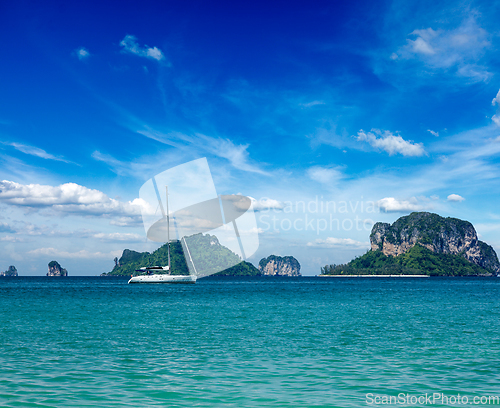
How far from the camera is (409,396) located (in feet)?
57.6

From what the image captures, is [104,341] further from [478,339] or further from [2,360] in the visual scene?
[478,339]

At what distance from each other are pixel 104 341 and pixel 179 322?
1402 centimetres

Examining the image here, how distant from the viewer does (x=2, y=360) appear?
78.7 ft

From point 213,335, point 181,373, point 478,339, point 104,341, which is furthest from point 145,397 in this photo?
point 478,339

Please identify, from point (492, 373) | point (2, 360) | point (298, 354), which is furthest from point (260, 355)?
point (2, 360)

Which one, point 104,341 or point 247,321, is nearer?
point 104,341

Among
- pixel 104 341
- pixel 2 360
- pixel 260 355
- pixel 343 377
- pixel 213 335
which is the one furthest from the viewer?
pixel 213 335

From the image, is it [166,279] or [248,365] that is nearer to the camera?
[248,365]

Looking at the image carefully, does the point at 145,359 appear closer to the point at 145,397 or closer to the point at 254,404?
the point at 145,397

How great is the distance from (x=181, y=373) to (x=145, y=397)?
14.0ft

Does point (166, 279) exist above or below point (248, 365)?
above

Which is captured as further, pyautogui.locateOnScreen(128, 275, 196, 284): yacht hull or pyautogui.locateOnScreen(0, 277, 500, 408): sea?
pyautogui.locateOnScreen(128, 275, 196, 284): yacht hull

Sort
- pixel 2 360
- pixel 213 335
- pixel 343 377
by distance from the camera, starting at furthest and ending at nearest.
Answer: pixel 213 335
pixel 2 360
pixel 343 377

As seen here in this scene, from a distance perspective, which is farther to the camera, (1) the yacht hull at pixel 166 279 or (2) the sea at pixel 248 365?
(1) the yacht hull at pixel 166 279
